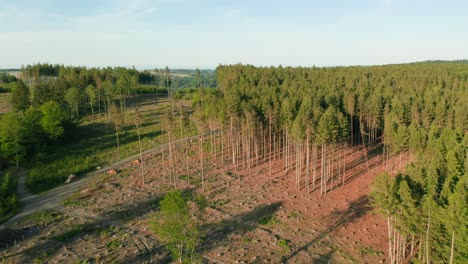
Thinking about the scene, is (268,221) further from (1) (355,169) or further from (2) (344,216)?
(1) (355,169)

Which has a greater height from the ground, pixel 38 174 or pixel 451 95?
pixel 451 95

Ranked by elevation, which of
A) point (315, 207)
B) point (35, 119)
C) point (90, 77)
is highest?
point (90, 77)

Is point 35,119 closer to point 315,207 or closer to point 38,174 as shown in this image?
point 38,174

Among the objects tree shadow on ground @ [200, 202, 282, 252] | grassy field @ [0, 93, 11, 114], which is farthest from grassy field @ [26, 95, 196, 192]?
grassy field @ [0, 93, 11, 114]

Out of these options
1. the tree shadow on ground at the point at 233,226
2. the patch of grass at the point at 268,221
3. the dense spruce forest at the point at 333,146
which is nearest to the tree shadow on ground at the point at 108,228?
the tree shadow on ground at the point at 233,226

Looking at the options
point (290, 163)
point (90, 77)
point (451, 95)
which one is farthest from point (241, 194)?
point (90, 77)

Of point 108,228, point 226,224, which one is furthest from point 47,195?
point 226,224
